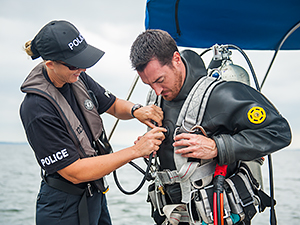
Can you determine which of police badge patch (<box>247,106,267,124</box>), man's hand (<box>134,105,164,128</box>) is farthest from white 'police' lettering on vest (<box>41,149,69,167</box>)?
police badge patch (<box>247,106,267,124</box>)

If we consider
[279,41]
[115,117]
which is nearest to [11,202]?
[115,117]

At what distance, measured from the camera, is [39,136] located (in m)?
1.44

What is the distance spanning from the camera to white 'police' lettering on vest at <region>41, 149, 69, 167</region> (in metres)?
1.46

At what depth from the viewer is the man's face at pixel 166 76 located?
59.6 inches

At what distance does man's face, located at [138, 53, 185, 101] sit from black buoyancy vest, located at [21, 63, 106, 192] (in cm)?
43

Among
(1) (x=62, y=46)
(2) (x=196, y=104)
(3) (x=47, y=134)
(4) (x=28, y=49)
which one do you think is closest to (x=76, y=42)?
(1) (x=62, y=46)

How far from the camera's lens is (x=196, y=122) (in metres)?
1.43

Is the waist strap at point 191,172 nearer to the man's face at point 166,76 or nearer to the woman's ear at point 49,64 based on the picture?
the man's face at point 166,76

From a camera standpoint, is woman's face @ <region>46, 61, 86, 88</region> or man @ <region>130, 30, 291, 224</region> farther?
woman's face @ <region>46, 61, 86, 88</region>

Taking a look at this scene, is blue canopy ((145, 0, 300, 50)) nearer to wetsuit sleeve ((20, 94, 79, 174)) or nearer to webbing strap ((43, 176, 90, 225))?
wetsuit sleeve ((20, 94, 79, 174))

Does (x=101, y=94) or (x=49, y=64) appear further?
(x=101, y=94)

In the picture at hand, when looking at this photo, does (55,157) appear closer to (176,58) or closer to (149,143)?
(149,143)

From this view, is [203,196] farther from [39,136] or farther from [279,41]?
[279,41]

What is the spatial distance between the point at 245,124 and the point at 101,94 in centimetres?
105
